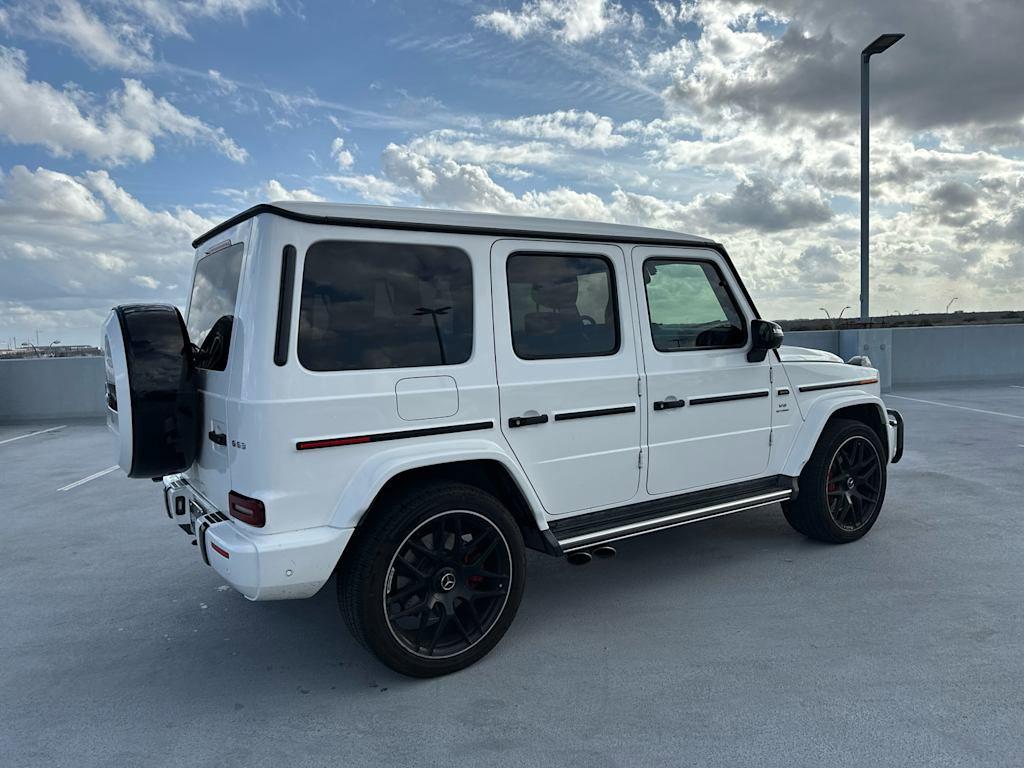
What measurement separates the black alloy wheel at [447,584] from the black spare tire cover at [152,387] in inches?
45.8

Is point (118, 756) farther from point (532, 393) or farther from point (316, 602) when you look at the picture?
point (532, 393)

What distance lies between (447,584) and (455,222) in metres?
1.65

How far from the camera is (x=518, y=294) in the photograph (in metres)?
3.46

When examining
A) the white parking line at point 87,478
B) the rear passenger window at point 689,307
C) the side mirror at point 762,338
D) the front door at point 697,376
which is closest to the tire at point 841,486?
the front door at point 697,376

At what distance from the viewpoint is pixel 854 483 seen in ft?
15.6

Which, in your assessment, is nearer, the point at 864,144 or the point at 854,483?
the point at 854,483

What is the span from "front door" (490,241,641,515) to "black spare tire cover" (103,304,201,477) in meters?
1.43

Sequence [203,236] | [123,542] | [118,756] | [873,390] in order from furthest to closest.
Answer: [123,542], [873,390], [203,236], [118,756]

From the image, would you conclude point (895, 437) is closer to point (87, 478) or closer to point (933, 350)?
point (87, 478)

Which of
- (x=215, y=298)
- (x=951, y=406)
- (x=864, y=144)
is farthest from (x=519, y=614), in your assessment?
(x=864, y=144)

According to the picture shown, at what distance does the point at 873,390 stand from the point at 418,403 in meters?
3.46

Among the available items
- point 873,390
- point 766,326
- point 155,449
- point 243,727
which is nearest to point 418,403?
point 155,449

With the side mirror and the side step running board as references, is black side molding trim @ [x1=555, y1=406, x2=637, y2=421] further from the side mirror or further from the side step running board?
the side mirror

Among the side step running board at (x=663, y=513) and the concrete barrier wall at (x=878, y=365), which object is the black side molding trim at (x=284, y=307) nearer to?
the side step running board at (x=663, y=513)
